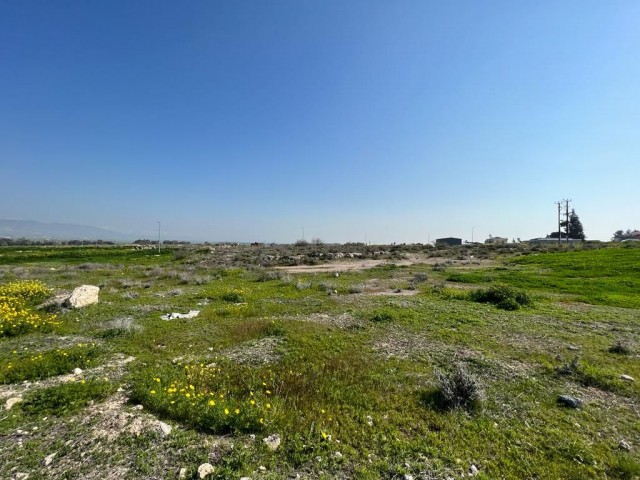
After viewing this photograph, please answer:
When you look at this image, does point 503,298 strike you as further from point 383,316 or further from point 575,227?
point 575,227

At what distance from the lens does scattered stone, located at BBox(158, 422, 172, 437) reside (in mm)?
5434

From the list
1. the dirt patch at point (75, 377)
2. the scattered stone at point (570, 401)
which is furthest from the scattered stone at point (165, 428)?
the scattered stone at point (570, 401)

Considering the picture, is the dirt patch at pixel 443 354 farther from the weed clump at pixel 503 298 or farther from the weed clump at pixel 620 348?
the weed clump at pixel 503 298

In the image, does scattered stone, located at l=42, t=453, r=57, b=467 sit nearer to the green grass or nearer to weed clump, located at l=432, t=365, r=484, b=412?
the green grass

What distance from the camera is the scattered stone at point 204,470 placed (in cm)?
448

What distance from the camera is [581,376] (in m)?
8.08

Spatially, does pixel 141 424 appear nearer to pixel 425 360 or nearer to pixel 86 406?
pixel 86 406

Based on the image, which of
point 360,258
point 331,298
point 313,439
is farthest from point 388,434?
point 360,258

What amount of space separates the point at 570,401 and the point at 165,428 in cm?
815

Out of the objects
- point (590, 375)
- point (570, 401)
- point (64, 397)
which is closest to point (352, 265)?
point (590, 375)

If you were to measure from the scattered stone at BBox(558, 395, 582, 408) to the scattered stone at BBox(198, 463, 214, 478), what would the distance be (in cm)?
716

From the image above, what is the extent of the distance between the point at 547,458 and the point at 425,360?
4.04 m

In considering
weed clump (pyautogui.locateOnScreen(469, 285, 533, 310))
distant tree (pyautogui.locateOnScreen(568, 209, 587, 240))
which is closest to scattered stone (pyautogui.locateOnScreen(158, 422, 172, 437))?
weed clump (pyautogui.locateOnScreen(469, 285, 533, 310))

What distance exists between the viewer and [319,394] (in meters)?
7.07
